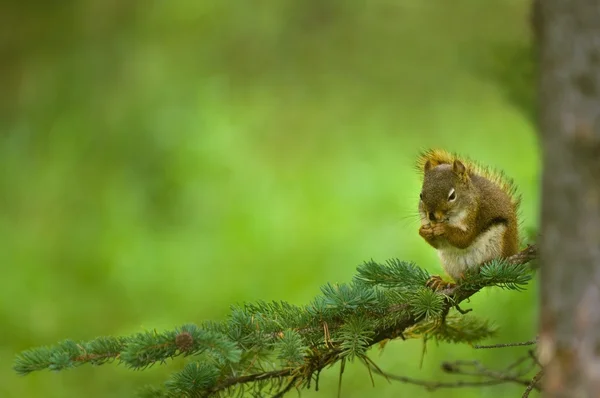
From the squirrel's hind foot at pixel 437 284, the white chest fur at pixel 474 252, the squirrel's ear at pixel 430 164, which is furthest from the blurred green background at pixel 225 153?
the squirrel's hind foot at pixel 437 284

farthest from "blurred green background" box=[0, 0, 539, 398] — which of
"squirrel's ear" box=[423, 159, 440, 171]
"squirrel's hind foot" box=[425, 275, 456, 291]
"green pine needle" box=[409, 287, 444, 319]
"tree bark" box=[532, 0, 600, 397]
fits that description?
"tree bark" box=[532, 0, 600, 397]

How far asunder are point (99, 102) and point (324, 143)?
1.31 metres

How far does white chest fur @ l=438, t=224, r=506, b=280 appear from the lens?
193 cm

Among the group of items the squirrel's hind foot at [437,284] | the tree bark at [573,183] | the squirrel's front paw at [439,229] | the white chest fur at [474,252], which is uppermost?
the squirrel's front paw at [439,229]

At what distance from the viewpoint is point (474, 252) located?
6.38ft

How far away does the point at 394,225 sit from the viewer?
12.5ft

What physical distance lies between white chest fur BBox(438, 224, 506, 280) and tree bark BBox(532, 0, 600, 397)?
3.05 feet

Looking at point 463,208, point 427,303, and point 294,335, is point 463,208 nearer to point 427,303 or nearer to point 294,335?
point 427,303

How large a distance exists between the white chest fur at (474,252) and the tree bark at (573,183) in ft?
3.05

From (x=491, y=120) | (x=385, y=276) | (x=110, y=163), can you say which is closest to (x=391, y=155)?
(x=491, y=120)

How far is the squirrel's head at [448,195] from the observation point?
200 centimetres

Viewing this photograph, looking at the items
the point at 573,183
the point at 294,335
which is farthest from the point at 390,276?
the point at 573,183

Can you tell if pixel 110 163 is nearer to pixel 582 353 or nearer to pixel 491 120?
pixel 491 120

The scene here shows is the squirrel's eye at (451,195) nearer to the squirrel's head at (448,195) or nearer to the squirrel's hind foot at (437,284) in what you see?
the squirrel's head at (448,195)
